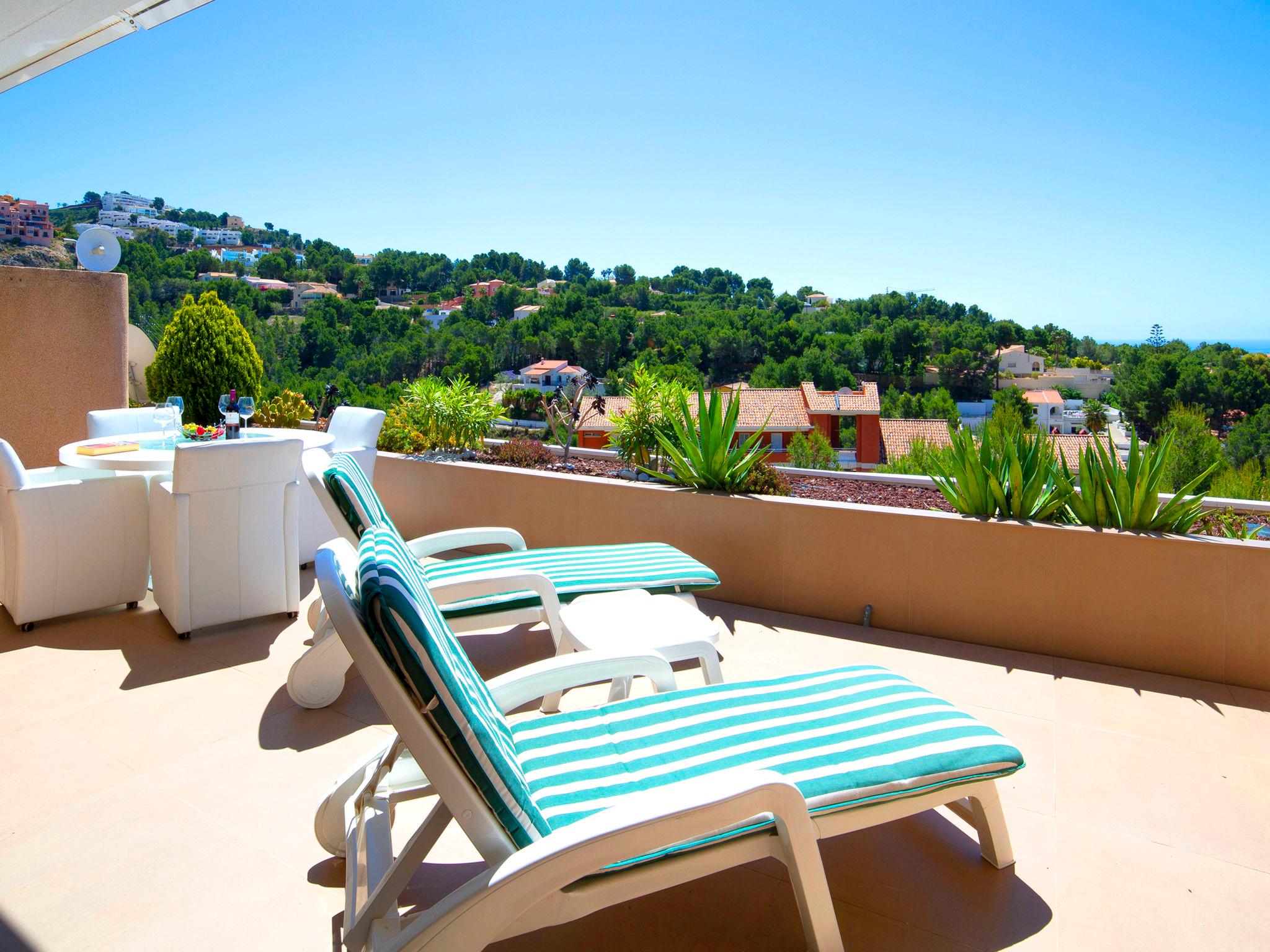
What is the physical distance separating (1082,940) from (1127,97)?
6440 centimetres

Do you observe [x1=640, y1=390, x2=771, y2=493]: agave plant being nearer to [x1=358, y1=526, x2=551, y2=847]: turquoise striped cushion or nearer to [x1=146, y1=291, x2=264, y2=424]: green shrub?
[x1=358, y1=526, x2=551, y2=847]: turquoise striped cushion

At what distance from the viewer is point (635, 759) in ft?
5.33

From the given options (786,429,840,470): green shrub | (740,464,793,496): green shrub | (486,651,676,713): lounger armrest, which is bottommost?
(786,429,840,470): green shrub

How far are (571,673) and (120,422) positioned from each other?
4066 mm

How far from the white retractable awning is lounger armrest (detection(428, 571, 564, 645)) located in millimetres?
2731

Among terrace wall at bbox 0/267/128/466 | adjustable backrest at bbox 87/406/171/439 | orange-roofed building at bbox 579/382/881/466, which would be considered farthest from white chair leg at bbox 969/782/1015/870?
terrace wall at bbox 0/267/128/466

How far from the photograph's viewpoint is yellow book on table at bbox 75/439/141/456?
3.57 metres

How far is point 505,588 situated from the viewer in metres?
2.85

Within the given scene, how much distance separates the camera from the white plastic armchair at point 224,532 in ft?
10.5

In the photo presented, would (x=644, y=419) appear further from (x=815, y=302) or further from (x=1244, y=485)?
(x=815, y=302)

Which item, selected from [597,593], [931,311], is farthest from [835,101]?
[597,593]

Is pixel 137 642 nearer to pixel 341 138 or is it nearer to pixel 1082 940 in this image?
pixel 1082 940

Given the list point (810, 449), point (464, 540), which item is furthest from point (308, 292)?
point (464, 540)

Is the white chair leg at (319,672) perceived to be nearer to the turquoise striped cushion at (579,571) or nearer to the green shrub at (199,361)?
the turquoise striped cushion at (579,571)
